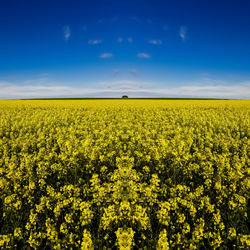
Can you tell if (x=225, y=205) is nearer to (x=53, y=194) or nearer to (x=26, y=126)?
(x=53, y=194)

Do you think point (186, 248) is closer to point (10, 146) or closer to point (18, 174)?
point (18, 174)

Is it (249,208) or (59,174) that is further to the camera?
(59,174)

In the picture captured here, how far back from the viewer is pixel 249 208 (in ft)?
16.0

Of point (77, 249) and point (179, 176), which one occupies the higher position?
point (179, 176)

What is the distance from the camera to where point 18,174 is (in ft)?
18.7

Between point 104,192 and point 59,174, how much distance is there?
2.89 m

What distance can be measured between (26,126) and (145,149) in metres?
11.3

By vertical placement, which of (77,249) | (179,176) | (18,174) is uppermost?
(18,174)

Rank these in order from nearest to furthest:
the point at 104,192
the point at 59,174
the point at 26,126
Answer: the point at 104,192 → the point at 59,174 → the point at 26,126

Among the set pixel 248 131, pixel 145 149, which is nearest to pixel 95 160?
pixel 145 149

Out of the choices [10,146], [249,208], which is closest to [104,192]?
[249,208]

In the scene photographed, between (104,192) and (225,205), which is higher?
(104,192)

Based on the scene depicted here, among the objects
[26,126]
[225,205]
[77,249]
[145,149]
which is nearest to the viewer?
[77,249]

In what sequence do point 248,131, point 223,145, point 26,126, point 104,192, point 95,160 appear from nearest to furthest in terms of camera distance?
point 104,192 < point 95,160 < point 223,145 < point 248,131 < point 26,126
